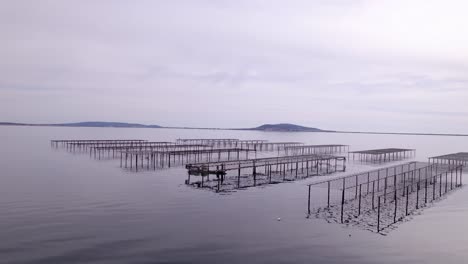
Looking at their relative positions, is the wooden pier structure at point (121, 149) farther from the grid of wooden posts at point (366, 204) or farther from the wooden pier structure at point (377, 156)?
the grid of wooden posts at point (366, 204)

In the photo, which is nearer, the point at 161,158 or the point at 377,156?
the point at 161,158

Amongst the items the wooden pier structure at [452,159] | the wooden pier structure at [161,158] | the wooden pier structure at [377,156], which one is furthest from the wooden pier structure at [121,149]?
the wooden pier structure at [452,159]

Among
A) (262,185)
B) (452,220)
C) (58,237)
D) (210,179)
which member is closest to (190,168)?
(210,179)

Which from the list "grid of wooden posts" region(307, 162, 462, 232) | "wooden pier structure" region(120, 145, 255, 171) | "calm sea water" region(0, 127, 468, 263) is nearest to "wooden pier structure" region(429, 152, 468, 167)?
"grid of wooden posts" region(307, 162, 462, 232)

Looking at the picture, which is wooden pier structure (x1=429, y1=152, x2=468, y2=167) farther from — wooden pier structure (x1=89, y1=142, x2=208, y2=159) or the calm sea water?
wooden pier structure (x1=89, y1=142, x2=208, y2=159)

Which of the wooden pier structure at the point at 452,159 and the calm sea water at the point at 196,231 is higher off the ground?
the wooden pier structure at the point at 452,159

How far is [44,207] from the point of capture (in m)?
19.7

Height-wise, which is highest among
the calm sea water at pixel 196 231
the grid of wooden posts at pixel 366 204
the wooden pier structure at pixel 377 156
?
the wooden pier structure at pixel 377 156

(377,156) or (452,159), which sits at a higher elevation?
(452,159)

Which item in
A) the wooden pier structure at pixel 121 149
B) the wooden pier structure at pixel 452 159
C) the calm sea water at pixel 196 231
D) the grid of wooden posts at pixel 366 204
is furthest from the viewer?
the wooden pier structure at pixel 121 149

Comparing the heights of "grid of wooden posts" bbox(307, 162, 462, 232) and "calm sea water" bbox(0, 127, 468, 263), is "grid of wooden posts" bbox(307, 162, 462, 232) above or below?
above

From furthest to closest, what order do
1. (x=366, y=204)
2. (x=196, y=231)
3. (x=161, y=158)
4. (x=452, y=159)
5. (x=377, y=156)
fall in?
(x=377, y=156) → (x=161, y=158) → (x=452, y=159) → (x=366, y=204) → (x=196, y=231)

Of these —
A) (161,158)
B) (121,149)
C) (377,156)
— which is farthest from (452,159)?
(121,149)

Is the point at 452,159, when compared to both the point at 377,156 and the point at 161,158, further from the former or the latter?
the point at 161,158
